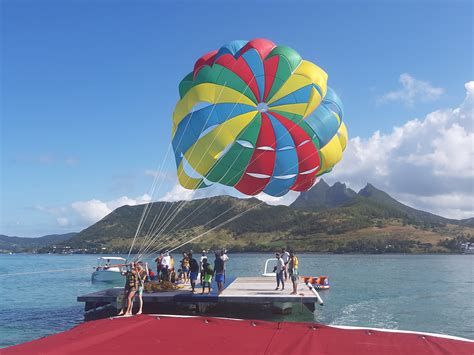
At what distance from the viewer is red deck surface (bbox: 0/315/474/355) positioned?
5.42m

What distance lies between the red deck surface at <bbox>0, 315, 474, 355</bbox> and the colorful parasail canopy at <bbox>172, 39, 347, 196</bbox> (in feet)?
33.1

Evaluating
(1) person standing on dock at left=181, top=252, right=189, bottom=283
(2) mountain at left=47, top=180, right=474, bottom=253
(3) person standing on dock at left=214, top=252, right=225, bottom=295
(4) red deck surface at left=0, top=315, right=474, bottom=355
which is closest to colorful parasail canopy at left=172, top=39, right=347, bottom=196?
(3) person standing on dock at left=214, top=252, right=225, bottom=295

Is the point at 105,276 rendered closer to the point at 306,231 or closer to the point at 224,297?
the point at 224,297

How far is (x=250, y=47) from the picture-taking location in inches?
629

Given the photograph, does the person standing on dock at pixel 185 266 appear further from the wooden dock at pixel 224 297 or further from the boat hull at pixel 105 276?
the boat hull at pixel 105 276

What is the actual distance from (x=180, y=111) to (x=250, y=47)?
3.28 m

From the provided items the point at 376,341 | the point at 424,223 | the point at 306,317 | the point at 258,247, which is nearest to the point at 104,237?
the point at 258,247

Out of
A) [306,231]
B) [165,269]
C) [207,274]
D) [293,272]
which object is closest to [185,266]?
[165,269]

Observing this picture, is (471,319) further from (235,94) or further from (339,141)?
(235,94)

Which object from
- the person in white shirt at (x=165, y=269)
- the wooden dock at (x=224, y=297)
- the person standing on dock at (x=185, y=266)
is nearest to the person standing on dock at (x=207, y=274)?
the wooden dock at (x=224, y=297)

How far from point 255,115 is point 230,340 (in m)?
11.1

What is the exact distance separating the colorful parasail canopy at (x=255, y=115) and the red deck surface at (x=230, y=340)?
10096mm

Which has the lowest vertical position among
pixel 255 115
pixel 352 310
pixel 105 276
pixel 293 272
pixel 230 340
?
pixel 352 310

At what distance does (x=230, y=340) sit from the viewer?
5.88 m
